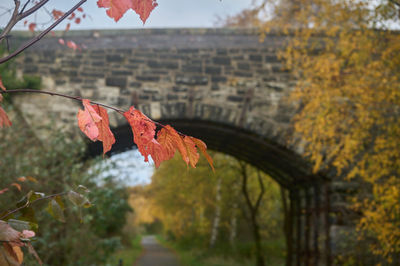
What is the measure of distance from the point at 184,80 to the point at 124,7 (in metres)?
5.60

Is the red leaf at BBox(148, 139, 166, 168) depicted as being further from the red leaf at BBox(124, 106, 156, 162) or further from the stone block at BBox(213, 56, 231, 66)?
the stone block at BBox(213, 56, 231, 66)

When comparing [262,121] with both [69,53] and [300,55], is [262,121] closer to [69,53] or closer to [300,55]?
[300,55]

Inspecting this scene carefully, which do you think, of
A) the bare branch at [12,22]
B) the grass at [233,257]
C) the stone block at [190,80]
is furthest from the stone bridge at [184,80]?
the grass at [233,257]

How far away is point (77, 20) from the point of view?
4.68m

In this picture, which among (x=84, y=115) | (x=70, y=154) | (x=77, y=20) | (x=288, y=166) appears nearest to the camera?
(x=84, y=115)

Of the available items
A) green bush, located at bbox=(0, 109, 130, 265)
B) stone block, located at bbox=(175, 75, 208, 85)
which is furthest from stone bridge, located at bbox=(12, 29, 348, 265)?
green bush, located at bbox=(0, 109, 130, 265)

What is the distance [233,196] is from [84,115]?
1360cm

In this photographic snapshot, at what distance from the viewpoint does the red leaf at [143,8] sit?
1.23 m

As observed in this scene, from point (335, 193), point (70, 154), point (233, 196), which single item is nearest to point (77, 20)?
point (70, 154)

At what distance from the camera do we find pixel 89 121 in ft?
3.71

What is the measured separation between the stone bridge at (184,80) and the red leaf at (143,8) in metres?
5.41

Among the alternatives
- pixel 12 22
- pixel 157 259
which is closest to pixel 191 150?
pixel 12 22

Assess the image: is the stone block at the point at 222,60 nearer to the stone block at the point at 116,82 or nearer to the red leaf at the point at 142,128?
the stone block at the point at 116,82

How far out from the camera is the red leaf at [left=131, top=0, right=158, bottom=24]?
4.04ft
